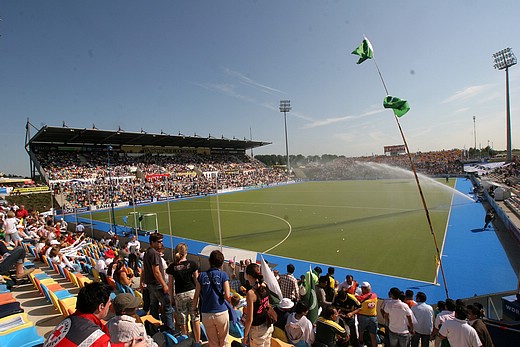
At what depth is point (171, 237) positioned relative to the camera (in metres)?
13.2

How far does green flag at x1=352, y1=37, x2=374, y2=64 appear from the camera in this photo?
7285 mm

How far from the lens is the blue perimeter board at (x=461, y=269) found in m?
9.38

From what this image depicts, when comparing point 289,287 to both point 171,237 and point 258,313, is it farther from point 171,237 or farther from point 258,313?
point 171,237

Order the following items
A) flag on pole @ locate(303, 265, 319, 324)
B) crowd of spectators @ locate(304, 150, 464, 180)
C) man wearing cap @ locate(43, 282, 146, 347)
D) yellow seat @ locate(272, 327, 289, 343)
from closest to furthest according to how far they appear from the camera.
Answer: man wearing cap @ locate(43, 282, 146, 347)
yellow seat @ locate(272, 327, 289, 343)
flag on pole @ locate(303, 265, 319, 324)
crowd of spectators @ locate(304, 150, 464, 180)

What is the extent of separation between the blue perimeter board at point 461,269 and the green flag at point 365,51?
7.29m

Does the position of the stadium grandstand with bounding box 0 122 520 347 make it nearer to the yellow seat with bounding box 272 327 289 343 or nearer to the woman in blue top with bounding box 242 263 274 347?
the yellow seat with bounding box 272 327 289 343

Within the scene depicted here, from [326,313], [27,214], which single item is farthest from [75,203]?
[326,313]

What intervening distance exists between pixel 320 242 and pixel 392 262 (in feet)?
14.0

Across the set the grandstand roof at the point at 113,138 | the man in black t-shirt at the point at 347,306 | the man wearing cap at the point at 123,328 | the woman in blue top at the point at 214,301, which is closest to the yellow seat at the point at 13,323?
→ the man wearing cap at the point at 123,328

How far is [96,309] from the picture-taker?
7.81ft

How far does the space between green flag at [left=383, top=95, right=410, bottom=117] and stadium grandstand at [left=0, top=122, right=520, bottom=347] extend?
440cm

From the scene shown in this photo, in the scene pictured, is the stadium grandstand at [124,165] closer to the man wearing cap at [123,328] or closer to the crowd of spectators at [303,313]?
the crowd of spectators at [303,313]

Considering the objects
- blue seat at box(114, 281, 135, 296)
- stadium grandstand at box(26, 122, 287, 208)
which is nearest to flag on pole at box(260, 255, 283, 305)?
blue seat at box(114, 281, 135, 296)

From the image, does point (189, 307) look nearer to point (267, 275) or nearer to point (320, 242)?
point (267, 275)
